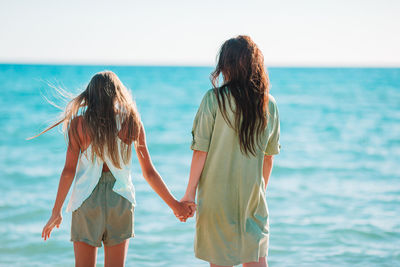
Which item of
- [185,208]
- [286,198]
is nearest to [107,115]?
[185,208]

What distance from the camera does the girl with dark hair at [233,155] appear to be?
98.4 inches

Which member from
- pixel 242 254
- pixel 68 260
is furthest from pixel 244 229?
pixel 68 260

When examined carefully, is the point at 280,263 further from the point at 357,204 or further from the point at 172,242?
the point at 357,204

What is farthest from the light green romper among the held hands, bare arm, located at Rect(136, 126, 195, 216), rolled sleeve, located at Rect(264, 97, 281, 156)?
the held hands

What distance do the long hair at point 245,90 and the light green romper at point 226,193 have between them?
4 centimetres

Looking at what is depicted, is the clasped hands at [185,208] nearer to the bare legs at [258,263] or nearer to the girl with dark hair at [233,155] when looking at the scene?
the girl with dark hair at [233,155]

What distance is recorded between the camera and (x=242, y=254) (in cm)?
253

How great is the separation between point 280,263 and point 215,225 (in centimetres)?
282

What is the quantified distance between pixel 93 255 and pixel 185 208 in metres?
0.60

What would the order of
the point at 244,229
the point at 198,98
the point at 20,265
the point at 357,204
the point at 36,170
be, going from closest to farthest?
1. the point at 244,229
2. the point at 20,265
3. the point at 357,204
4. the point at 36,170
5. the point at 198,98

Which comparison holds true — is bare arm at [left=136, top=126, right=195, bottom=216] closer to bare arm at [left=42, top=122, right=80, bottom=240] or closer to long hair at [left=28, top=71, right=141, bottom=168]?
long hair at [left=28, top=71, right=141, bottom=168]

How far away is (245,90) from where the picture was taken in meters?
2.49

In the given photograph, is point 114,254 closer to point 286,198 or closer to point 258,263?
point 258,263

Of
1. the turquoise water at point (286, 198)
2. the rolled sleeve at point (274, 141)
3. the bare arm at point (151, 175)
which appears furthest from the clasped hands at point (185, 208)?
the turquoise water at point (286, 198)
